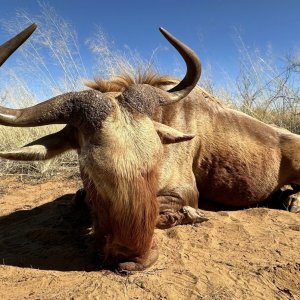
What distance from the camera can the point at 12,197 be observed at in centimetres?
552

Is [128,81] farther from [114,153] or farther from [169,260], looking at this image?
[169,260]

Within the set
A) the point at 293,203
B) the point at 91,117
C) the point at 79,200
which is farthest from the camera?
the point at 293,203

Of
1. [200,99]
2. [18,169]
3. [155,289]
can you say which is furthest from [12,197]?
[155,289]

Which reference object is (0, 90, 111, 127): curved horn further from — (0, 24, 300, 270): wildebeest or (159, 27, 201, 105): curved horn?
(159, 27, 201, 105): curved horn

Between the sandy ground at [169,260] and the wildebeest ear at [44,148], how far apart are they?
876 millimetres

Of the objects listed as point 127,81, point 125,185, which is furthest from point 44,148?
point 127,81

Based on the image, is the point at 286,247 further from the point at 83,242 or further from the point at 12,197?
the point at 12,197

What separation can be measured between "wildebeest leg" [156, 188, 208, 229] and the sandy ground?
8 centimetres

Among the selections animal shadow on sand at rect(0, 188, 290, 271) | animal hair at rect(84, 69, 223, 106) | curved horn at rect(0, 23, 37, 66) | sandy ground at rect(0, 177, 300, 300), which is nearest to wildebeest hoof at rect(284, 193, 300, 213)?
sandy ground at rect(0, 177, 300, 300)

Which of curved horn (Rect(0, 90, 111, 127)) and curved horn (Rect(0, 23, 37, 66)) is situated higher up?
curved horn (Rect(0, 23, 37, 66))

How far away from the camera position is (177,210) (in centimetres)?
421

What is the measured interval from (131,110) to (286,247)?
5.99 ft

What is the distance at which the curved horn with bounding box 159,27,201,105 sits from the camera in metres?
3.46

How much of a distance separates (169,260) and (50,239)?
1214 mm
